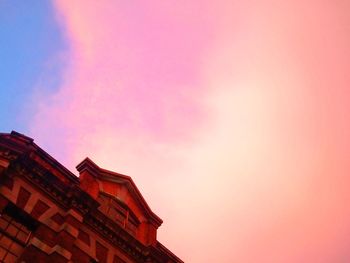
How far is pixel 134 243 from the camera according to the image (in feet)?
55.1

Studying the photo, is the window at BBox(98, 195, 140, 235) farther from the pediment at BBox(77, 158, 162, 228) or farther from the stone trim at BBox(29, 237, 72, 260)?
the stone trim at BBox(29, 237, 72, 260)

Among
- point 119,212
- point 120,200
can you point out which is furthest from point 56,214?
point 120,200

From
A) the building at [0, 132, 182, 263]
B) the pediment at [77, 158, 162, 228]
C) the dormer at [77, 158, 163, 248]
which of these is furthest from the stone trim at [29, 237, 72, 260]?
the pediment at [77, 158, 162, 228]

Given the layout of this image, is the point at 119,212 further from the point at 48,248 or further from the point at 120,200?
the point at 48,248

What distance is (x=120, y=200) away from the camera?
18.7 metres

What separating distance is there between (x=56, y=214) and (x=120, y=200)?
4.86 meters

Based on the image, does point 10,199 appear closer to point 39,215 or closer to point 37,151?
point 39,215

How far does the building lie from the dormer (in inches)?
2.2

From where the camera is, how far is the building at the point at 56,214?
1268cm

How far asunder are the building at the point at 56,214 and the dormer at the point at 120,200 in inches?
2.2

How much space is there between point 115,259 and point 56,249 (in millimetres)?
3618

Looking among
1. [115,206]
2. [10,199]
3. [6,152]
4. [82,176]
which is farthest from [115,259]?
[6,152]

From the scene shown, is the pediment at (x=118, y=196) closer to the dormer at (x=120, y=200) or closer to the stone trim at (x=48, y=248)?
the dormer at (x=120, y=200)

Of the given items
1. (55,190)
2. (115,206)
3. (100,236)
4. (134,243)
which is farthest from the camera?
(115,206)
